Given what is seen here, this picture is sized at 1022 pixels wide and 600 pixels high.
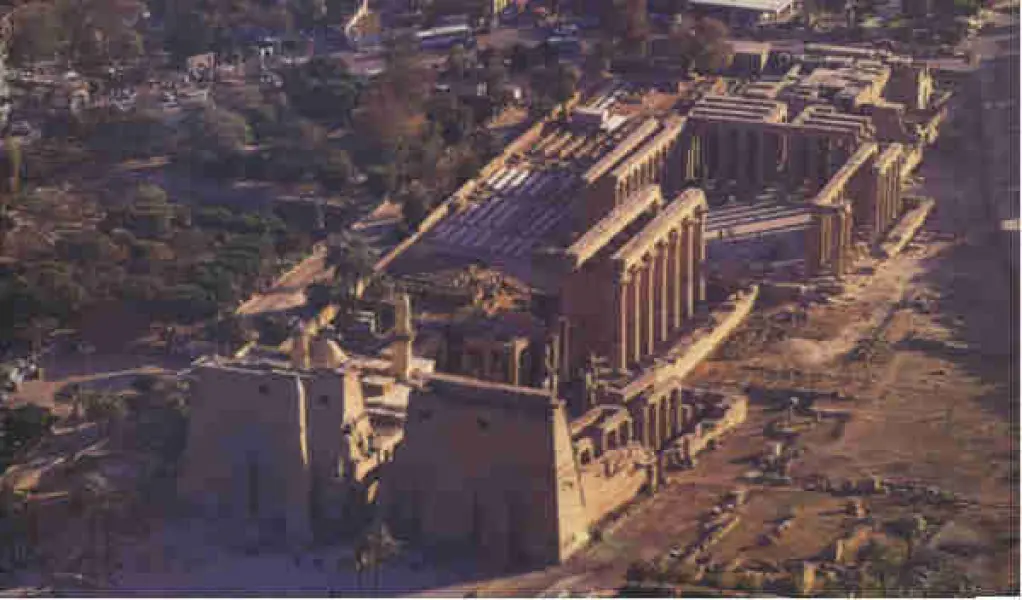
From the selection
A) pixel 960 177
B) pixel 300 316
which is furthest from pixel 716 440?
pixel 960 177

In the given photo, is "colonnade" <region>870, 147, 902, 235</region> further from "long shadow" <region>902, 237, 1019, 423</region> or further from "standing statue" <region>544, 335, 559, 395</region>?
"standing statue" <region>544, 335, 559, 395</region>

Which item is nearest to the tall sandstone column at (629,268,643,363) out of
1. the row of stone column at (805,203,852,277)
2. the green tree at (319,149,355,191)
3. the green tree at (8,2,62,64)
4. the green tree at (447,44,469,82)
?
the row of stone column at (805,203,852,277)

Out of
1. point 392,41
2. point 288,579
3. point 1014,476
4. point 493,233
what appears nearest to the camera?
point 288,579

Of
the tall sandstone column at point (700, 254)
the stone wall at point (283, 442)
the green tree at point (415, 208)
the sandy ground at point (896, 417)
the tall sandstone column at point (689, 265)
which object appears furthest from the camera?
the green tree at point (415, 208)

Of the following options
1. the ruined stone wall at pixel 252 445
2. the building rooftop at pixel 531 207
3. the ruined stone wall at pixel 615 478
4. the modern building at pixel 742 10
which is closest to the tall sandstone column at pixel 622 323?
the building rooftop at pixel 531 207

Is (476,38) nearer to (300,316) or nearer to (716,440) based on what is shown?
(300,316)

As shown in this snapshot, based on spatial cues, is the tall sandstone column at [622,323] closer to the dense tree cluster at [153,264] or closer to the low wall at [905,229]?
the dense tree cluster at [153,264]
